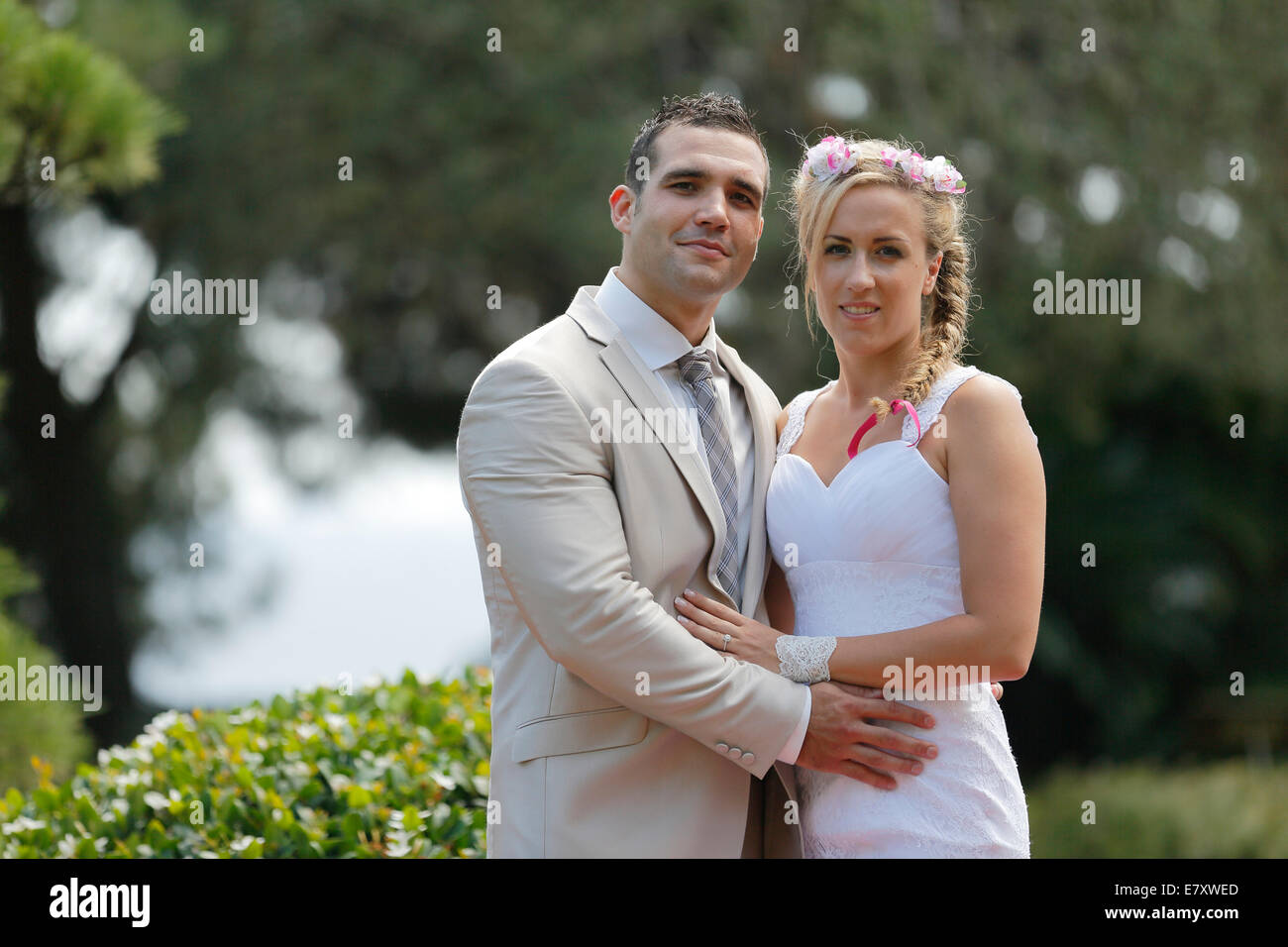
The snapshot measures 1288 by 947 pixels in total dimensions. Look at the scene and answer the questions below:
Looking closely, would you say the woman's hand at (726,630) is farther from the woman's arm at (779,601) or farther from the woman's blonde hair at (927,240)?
the woman's blonde hair at (927,240)

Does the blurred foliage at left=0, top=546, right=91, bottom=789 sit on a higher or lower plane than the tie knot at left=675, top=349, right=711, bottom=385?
lower

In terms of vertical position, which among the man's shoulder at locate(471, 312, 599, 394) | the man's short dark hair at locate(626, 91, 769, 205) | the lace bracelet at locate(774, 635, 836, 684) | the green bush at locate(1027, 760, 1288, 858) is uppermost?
the man's short dark hair at locate(626, 91, 769, 205)

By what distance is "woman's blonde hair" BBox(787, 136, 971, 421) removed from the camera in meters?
3.39

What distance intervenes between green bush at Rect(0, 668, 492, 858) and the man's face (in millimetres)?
1639

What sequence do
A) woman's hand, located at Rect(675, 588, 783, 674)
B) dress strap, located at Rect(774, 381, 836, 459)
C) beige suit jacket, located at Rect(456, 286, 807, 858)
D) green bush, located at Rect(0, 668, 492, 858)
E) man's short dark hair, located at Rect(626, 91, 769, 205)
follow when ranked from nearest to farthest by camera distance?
beige suit jacket, located at Rect(456, 286, 807, 858), woman's hand, located at Rect(675, 588, 783, 674), man's short dark hair, located at Rect(626, 91, 769, 205), dress strap, located at Rect(774, 381, 836, 459), green bush, located at Rect(0, 668, 492, 858)

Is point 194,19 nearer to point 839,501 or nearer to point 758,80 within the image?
point 758,80

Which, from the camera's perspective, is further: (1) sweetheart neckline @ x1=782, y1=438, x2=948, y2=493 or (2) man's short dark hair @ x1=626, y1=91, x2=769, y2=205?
(2) man's short dark hair @ x1=626, y1=91, x2=769, y2=205

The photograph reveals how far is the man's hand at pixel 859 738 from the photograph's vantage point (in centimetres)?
314

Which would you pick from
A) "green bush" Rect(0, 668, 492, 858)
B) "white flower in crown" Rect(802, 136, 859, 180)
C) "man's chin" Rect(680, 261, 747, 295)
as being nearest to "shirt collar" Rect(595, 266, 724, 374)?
"man's chin" Rect(680, 261, 747, 295)

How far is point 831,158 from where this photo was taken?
3.43 metres

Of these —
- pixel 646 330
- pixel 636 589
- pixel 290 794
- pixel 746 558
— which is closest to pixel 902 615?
pixel 746 558

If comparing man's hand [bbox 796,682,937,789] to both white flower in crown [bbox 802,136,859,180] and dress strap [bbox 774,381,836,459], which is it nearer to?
dress strap [bbox 774,381,836,459]

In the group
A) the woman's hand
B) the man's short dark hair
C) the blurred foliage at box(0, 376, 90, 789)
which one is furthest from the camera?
the blurred foliage at box(0, 376, 90, 789)

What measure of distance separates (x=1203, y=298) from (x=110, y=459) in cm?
997
